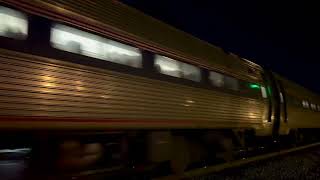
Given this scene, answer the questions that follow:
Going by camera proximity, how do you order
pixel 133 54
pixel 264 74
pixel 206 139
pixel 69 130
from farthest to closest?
pixel 264 74 → pixel 206 139 → pixel 133 54 → pixel 69 130

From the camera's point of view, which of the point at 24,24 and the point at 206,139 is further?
the point at 206,139

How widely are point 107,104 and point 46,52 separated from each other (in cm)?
140

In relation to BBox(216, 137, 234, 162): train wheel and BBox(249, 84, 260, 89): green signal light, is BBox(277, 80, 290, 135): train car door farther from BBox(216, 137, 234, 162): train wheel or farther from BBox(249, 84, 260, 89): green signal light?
BBox(216, 137, 234, 162): train wheel

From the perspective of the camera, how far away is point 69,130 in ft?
19.0

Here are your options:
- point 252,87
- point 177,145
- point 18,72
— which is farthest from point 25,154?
point 252,87

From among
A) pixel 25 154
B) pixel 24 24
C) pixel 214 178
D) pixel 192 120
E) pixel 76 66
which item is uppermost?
pixel 24 24

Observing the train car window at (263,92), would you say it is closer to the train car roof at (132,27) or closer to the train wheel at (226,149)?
the train car roof at (132,27)

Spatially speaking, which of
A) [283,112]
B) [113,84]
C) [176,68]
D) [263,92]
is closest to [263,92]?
[263,92]

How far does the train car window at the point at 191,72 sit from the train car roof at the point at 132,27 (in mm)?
144

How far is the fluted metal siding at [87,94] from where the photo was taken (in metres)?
4.93

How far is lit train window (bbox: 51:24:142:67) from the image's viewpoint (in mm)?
5711

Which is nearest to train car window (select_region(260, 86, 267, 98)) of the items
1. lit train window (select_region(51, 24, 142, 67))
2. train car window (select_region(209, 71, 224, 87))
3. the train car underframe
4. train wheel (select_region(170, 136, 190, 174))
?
the train car underframe

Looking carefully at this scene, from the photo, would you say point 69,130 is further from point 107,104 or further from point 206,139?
point 206,139

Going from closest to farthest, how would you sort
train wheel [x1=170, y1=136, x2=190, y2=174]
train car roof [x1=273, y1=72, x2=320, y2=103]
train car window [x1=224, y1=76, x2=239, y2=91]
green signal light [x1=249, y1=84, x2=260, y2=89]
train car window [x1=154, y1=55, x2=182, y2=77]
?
1. train car window [x1=154, y1=55, x2=182, y2=77]
2. train wheel [x1=170, y1=136, x2=190, y2=174]
3. train car window [x1=224, y1=76, x2=239, y2=91]
4. green signal light [x1=249, y1=84, x2=260, y2=89]
5. train car roof [x1=273, y1=72, x2=320, y2=103]
